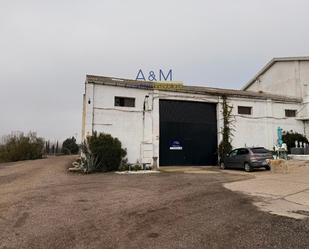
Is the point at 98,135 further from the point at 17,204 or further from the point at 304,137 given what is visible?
the point at 304,137

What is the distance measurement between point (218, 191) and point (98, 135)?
33.1 ft

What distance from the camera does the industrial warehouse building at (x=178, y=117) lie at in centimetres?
1952

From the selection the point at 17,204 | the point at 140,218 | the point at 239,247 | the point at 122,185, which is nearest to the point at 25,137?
the point at 122,185

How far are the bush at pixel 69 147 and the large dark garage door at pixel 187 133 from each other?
46230 millimetres

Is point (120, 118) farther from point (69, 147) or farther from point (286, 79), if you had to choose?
point (69, 147)

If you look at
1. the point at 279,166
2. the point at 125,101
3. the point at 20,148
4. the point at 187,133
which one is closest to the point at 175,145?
the point at 187,133

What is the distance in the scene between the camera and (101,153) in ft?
58.6

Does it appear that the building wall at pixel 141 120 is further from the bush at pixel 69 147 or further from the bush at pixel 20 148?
the bush at pixel 69 147

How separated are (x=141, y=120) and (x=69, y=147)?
5230 cm

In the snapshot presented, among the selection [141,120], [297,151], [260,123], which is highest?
[260,123]

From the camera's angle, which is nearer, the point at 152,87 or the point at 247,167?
the point at 247,167

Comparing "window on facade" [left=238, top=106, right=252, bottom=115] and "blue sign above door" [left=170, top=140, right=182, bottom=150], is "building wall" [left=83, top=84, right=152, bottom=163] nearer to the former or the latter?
"blue sign above door" [left=170, top=140, right=182, bottom=150]

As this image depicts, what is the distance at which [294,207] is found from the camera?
300 inches

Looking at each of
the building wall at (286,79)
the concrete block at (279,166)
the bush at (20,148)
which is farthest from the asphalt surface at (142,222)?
the bush at (20,148)
